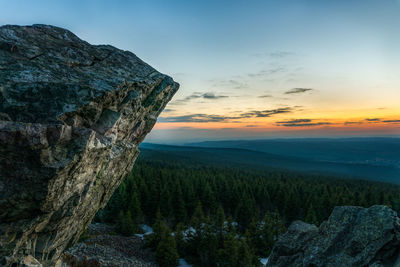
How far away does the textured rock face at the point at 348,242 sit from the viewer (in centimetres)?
1009

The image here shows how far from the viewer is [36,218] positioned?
8.89m

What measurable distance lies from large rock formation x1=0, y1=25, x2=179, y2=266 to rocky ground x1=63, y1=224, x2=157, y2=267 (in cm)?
1220

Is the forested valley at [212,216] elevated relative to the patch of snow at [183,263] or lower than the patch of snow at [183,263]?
elevated

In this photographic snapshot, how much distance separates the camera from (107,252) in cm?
2838

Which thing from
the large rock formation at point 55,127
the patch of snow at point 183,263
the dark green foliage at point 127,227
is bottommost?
the patch of snow at point 183,263

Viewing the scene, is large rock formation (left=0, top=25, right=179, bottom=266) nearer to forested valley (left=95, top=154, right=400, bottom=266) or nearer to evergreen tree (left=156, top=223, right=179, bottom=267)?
evergreen tree (left=156, top=223, right=179, bottom=267)

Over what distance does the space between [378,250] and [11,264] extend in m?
14.8

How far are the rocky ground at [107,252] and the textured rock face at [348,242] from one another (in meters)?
17.3

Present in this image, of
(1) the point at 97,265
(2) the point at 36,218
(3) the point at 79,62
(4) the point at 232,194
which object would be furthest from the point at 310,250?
(4) the point at 232,194

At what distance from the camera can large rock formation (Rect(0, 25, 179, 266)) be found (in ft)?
24.5

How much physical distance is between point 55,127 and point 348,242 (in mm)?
13600

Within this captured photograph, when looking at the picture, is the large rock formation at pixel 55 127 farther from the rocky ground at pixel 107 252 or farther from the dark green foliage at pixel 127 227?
the dark green foliage at pixel 127 227

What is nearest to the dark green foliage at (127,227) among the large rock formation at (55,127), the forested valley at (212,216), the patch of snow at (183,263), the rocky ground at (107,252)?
the forested valley at (212,216)

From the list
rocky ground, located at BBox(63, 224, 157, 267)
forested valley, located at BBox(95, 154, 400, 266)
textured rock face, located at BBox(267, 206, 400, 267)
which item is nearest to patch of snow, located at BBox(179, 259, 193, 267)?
forested valley, located at BBox(95, 154, 400, 266)
